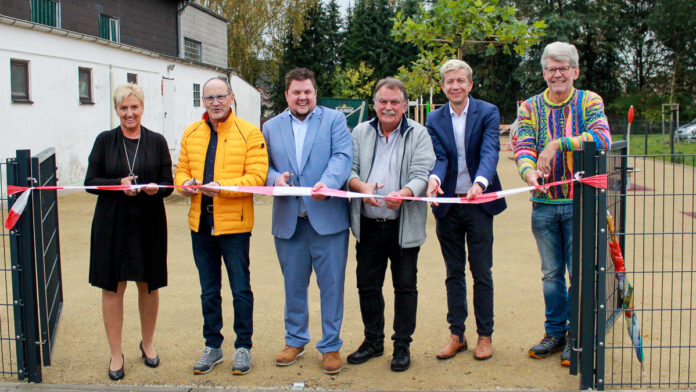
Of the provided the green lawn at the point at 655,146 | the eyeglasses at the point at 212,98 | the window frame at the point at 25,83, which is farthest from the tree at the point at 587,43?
the eyeglasses at the point at 212,98

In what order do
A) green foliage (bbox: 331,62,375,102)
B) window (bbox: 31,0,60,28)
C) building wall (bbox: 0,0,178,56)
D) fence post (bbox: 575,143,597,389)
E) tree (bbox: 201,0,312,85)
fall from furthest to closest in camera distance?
green foliage (bbox: 331,62,375,102) < tree (bbox: 201,0,312,85) < building wall (bbox: 0,0,178,56) < window (bbox: 31,0,60,28) < fence post (bbox: 575,143,597,389)

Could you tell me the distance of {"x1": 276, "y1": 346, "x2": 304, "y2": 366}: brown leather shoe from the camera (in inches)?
179

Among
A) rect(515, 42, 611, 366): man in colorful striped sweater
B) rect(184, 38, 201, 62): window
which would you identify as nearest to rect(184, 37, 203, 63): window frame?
rect(184, 38, 201, 62): window

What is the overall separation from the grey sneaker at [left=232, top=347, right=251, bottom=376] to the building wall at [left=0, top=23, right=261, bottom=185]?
421 inches

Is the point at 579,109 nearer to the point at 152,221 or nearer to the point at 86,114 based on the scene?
the point at 152,221

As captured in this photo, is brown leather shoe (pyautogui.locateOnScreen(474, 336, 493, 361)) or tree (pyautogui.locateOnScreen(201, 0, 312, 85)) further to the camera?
tree (pyautogui.locateOnScreen(201, 0, 312, 85))

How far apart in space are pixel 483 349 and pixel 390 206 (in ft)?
4.06

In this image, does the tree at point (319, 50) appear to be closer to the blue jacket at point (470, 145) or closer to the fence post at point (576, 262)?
the blue jacket at point (470, 145)

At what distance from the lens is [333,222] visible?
4512mm

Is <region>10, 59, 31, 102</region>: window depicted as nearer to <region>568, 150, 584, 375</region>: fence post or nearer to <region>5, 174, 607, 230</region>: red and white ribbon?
<region>5, 174, 607, 230</region>: red and white ribbon

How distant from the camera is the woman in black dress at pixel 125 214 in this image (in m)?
4.34

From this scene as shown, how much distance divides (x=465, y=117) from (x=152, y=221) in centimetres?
228

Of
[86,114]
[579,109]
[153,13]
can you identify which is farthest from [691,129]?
[579,109]

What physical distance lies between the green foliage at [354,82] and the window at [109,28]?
30.2 meters
